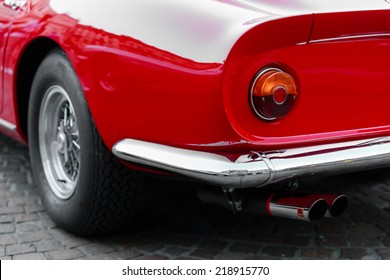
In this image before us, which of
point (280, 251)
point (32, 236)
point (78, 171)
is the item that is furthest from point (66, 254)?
point (280, 251)

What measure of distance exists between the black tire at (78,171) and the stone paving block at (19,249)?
0.69 ft

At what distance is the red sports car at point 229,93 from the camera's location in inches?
96.6

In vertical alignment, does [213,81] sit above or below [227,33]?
below

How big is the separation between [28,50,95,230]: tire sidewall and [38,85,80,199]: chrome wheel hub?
0.11ft

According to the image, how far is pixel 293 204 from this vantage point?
8.50 feet

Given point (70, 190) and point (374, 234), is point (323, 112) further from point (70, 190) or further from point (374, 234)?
point (70, 190)

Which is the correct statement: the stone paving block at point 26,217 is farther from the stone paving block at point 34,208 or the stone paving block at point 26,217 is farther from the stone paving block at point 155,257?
the stone paving block at point 155,257

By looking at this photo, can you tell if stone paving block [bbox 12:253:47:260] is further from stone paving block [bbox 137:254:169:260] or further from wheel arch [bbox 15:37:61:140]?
wheel arch [bbox 15:37:61:140]

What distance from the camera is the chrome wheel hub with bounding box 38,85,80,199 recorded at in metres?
3.33

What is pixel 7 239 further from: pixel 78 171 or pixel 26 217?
pixel 78 171

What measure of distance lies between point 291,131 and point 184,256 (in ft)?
3.14

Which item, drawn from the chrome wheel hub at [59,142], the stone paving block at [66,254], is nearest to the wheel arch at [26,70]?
the chrome wheel hub at [59,142]

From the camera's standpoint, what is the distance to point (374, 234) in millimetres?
3402

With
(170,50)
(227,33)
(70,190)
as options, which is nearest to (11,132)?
(70,190)
